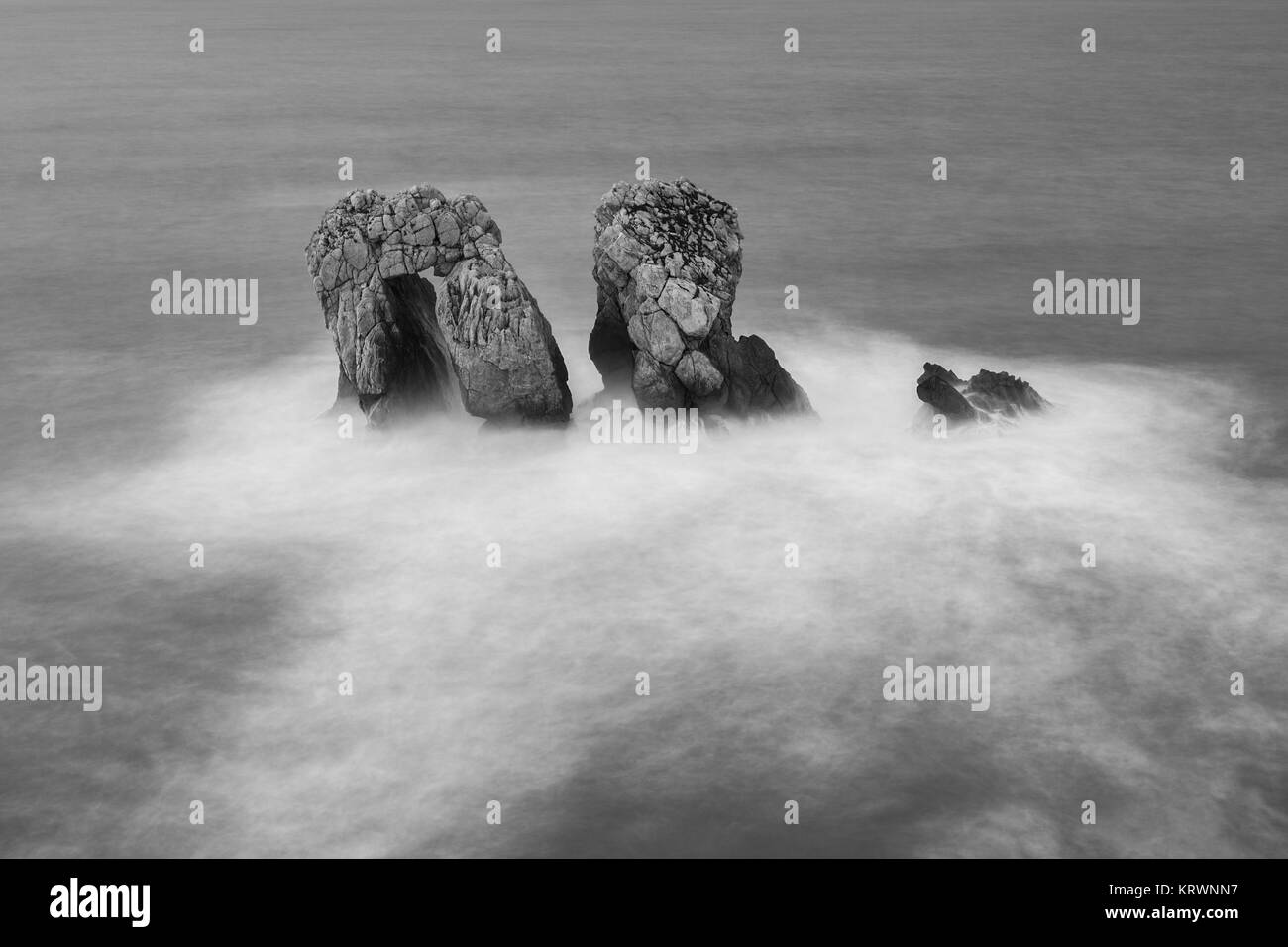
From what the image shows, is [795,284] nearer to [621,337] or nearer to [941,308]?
[941,308]

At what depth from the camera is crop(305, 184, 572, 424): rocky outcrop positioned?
35.3m

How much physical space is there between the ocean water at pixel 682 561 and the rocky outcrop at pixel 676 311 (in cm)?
132

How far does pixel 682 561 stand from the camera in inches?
1201

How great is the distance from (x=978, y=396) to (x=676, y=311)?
316 inches

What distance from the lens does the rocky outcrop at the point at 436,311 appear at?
35344 mm

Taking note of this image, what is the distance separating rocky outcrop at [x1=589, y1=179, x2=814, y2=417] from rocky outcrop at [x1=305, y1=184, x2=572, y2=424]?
1873mm

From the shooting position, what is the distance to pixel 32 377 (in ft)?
142

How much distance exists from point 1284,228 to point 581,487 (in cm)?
3805
